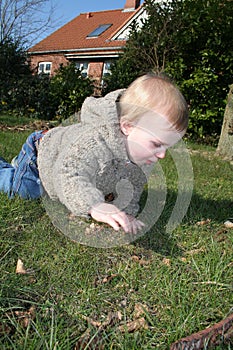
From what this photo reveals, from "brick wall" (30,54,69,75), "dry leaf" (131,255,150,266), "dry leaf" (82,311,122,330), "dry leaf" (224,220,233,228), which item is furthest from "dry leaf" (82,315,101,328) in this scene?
"brick wall" (30,54,69,75)

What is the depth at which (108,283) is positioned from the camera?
166 centimetres

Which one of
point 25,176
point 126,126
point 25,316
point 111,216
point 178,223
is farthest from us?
point 25,176

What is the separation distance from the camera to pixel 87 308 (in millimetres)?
1441

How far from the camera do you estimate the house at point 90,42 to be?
57.2 ft

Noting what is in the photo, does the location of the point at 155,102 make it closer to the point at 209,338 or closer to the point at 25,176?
the point at 209,338

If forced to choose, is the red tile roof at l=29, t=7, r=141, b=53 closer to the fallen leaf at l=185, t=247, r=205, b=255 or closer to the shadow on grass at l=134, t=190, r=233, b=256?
the shadow on grass at l=134, t=190, r=233, b=256

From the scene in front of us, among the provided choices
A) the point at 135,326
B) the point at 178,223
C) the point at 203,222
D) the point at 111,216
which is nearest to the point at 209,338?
the point at 135,326

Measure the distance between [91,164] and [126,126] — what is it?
0.94ft

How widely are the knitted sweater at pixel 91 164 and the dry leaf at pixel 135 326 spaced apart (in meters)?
0.47

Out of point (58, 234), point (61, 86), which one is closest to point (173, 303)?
point (58, 234)

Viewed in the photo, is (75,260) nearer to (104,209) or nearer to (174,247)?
(104,209)

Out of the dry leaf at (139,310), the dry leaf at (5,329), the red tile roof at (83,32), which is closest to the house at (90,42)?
the red tile roof at (83,32)

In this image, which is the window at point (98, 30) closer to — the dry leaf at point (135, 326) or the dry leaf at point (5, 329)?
the dry leaf at point (135, 326)

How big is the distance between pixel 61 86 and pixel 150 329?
9729 mm
